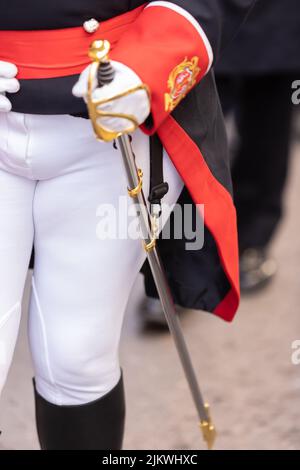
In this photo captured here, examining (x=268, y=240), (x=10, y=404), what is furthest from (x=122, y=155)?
(x=268, y=240)

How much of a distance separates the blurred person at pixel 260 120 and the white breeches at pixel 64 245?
3.13 feet

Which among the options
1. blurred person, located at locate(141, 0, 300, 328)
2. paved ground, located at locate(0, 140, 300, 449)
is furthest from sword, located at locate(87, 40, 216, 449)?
blurred person, located at locate(141, 0, 300, 328)

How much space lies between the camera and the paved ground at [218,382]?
207 cm

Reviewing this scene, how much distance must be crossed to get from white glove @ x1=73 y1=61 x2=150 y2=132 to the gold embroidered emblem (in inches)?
2.4

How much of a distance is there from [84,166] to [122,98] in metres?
0.20

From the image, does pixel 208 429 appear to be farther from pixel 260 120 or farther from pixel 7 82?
pixel 260 120

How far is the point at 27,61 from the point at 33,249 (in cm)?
34

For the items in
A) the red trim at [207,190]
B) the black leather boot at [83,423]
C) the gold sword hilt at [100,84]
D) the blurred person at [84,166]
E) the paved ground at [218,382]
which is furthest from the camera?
the paved ground at [218,382]

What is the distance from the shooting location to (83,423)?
5.08 ft

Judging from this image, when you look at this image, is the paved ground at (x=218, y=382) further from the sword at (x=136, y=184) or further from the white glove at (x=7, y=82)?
the white glove at (x=7, y=82)

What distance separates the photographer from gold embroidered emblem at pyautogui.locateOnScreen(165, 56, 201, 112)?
49.6 inches

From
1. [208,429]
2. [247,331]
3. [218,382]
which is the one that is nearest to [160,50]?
[208,429]

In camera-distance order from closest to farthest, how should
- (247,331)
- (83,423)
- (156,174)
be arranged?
(156,174), (83,423), (247,331)

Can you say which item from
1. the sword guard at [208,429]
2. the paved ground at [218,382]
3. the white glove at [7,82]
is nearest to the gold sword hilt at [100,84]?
the white glove at [7,82]
